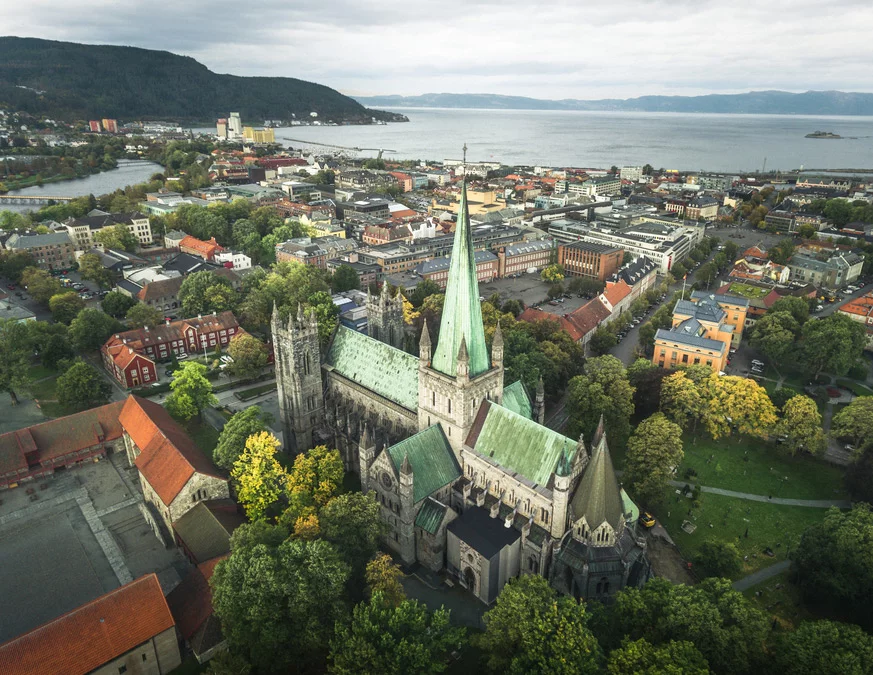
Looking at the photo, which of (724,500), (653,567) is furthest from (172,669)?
(724,500)

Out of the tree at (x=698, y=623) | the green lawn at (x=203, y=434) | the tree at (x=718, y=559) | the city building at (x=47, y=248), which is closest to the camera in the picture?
the tree at (x=698, y=623)

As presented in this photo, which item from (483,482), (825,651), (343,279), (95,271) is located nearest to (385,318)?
(483,482)

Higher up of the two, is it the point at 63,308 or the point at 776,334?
the point at 776,334

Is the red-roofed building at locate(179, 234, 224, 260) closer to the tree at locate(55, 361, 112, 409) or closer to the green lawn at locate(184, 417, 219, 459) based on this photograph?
the tree at locate(55, 361, 112, 409)

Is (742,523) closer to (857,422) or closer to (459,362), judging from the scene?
(857,422)

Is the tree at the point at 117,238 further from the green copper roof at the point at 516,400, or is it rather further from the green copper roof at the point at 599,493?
the green copper roof at the point at 599,493

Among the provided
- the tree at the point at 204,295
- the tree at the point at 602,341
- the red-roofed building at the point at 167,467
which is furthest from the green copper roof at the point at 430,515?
the tree at the point at 204,295
